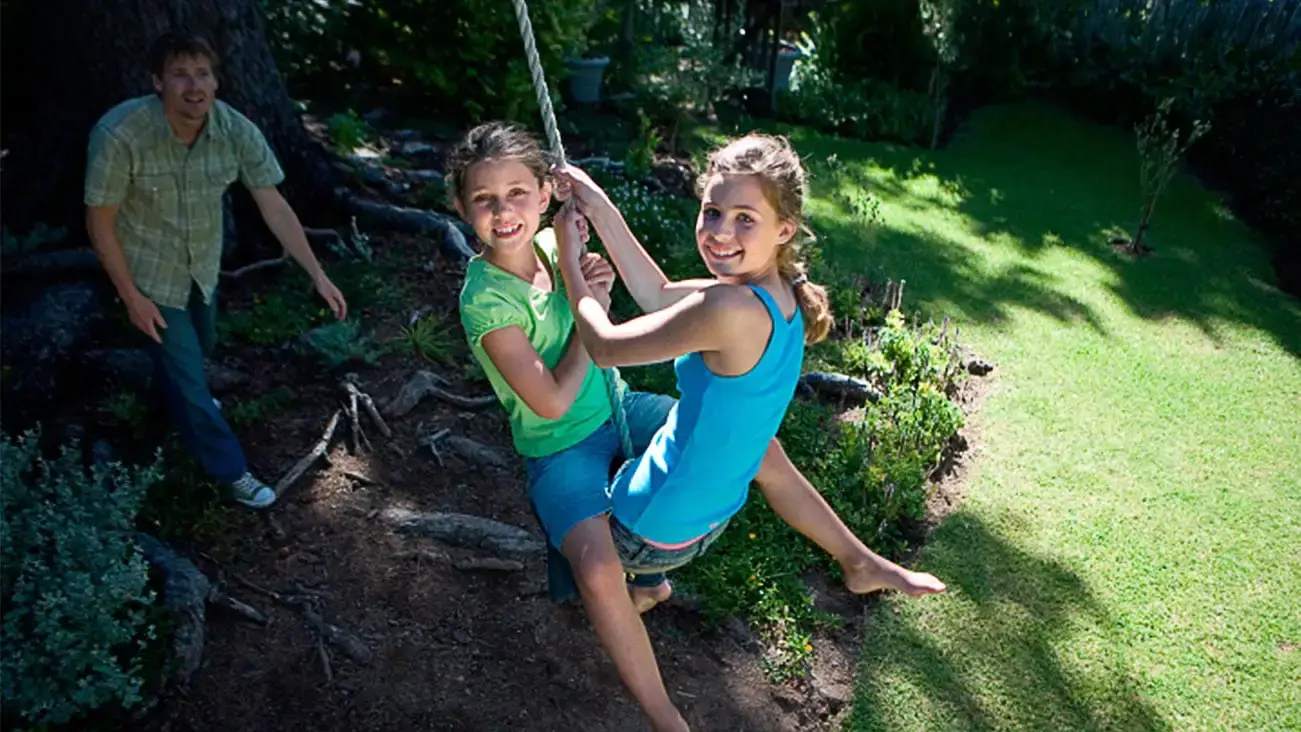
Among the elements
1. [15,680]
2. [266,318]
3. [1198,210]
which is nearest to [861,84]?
[1198,210]

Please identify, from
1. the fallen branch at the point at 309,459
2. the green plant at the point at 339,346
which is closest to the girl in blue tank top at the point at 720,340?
the fallen branch at the point at 309,459

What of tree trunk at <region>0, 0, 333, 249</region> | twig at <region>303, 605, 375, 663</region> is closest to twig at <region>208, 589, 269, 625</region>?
twig at <region>303, 605, 375, 663</region>

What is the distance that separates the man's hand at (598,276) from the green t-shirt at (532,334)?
0.34 feet

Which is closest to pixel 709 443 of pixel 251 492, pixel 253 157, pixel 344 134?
pixel 251 492

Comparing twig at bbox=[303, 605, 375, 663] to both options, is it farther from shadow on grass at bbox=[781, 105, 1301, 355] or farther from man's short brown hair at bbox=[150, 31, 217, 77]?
shadow on grass at bbox=[781, 105, 1301, 355]

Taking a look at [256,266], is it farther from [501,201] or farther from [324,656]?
[501,201]

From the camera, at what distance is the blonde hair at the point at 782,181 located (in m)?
2.54

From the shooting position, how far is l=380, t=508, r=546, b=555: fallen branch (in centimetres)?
406

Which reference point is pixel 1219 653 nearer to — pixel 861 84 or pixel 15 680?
pixel 15 680

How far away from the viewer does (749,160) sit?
100 inches

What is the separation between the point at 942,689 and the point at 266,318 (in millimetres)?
3752

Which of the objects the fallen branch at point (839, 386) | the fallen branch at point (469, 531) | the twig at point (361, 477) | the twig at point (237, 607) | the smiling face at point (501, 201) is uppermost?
the smiling face at point (501, 201)

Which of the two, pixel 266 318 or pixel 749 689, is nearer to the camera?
pixel 749 689

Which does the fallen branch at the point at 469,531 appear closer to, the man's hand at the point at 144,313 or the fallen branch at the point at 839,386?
the man's hand at the point at 144,313
